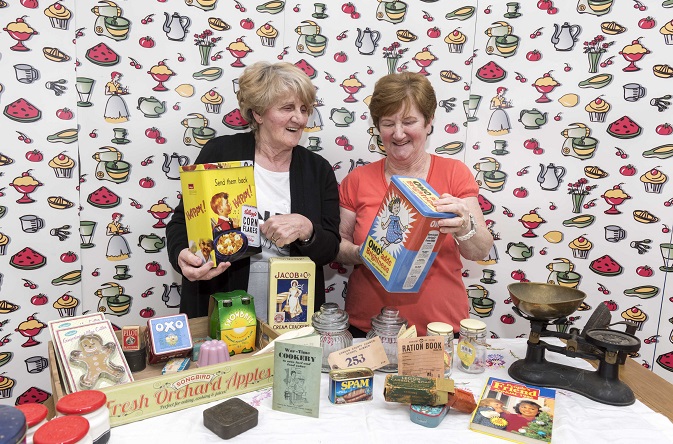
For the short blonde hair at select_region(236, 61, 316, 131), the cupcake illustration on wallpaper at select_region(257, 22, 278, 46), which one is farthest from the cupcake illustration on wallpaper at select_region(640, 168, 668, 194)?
the cupcake illustration on wallpaper at select_region(257, 22, 278, 46)

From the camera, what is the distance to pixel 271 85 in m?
2.05

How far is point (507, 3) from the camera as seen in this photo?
2.49 metres

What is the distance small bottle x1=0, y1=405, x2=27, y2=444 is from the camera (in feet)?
2.69

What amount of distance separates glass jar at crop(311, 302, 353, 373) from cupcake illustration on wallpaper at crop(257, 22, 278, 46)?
1527 millimetres

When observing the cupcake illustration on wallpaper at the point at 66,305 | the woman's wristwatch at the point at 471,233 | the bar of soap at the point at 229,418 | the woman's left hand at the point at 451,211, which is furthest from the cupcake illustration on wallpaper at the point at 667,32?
the cupcake illustration on wallpaper at the point at 66,305

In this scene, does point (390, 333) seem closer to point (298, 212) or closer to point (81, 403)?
point (298, 212)

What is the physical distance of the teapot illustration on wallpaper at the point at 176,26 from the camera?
2.33 meters

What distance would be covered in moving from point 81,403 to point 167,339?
459mm

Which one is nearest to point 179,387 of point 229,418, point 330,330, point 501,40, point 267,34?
point 229,418

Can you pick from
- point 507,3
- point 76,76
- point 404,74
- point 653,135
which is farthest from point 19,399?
point 653,135

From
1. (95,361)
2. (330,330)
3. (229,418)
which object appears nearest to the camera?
(229,418)

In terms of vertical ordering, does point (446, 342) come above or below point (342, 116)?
below

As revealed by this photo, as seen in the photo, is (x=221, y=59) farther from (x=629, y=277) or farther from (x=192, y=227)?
(x=629, y=277)

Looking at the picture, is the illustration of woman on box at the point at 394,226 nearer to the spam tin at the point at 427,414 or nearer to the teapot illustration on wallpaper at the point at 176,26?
the spam tin at the point at 427,414
